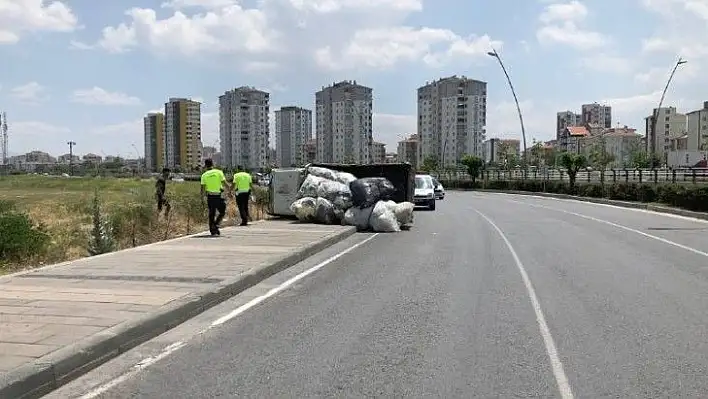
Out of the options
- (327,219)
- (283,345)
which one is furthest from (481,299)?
(327,219)

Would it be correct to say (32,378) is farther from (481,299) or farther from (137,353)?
(481,299)

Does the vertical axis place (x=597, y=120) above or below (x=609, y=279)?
above

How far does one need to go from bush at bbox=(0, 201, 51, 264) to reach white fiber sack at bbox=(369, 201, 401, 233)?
31.3 ft

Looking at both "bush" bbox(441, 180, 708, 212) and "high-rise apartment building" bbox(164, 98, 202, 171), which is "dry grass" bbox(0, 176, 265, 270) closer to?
"bush" bbox(441, 180, 708, 212)

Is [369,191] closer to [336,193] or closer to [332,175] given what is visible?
[336,193]

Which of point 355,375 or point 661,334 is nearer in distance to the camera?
point 355,375

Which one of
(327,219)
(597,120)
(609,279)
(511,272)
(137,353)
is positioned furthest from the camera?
(597,120)

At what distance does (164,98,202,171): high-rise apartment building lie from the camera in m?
118

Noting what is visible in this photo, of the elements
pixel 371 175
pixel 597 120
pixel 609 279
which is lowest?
pixel 609 279

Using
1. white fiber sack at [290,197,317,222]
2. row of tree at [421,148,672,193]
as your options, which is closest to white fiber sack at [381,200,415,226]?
white fiber sack at [290,197,317,222]

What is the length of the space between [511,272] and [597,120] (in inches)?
7798

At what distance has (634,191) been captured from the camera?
127 ft

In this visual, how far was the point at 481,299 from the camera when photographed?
9.49 meters

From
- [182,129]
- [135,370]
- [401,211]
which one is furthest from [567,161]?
[182,129]
